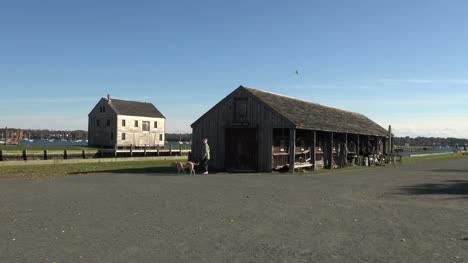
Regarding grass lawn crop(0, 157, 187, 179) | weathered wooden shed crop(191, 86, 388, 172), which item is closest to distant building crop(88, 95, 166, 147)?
grass lawn crop(0, 157, 187, 179)

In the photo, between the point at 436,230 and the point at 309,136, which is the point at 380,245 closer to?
the point at 436,230

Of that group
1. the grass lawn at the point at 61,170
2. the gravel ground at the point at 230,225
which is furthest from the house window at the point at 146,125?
the gravel ground at the point at 230,225

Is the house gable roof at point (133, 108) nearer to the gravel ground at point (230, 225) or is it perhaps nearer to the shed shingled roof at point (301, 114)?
the shed shingled roof at point (301, 114)

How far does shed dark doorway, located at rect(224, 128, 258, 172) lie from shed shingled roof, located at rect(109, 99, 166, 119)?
38411 mm

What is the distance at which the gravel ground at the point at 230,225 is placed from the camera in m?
6.12

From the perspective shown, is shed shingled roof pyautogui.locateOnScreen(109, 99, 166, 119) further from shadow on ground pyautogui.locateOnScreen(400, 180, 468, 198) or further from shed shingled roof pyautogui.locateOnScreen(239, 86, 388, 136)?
shadow on ground pyautogui.locateOnScreen(400, 180, 468, 198)

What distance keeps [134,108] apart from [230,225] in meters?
56.8

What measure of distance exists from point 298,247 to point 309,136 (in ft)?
63.7

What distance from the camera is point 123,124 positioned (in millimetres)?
58312

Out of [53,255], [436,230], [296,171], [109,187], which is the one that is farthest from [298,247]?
[296,171]

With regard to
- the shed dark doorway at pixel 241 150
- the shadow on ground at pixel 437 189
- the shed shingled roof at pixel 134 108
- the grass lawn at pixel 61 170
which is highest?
the shed shingled roof at pixel 134 108

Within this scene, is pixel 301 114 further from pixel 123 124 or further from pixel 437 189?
pixel 123 124

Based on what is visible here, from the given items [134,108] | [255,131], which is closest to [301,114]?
[255,131]

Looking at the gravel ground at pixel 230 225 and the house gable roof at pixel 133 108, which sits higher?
the house gable roof at pixel 133 108
